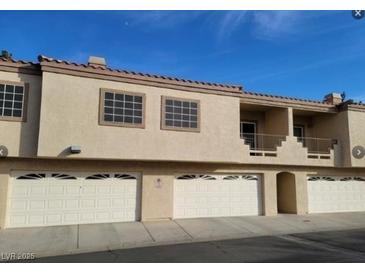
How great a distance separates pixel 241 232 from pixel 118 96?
685 cm

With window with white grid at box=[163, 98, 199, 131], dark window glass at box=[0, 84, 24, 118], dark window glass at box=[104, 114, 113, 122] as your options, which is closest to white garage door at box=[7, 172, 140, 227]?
dark window glass at box=[0, 84, 24, 118]

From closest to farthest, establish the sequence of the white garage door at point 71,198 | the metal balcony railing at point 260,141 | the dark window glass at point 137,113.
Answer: the white garage door at point 71,198, the dark window glass at point 137,113, the metal balcony railing at point 260,141

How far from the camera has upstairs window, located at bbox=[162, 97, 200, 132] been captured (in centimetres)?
1363

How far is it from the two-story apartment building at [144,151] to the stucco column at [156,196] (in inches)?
1.7

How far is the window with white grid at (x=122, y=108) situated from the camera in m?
12.7

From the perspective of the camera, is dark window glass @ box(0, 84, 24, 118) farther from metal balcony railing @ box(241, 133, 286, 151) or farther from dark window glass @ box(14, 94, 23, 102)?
metal balcony railing @ box(241, 133, 286, 151)

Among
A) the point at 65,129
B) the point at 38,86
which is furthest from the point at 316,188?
the point at 38,86

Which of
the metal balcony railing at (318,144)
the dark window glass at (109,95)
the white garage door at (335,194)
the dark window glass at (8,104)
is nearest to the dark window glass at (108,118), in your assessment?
the dark window glass at (109,95)

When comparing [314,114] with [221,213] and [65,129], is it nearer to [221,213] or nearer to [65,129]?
[221,213]

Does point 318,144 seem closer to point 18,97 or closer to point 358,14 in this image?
point 358,14

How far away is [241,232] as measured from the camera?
12094 millimetres

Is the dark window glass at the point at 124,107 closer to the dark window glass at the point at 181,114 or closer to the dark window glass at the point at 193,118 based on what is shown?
the dark window glass at the point at 181,114

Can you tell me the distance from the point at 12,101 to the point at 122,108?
3886mm

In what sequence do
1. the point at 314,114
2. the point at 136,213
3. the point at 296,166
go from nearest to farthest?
the point at 136,213 → the point at 296,166 → the point at 314,114
